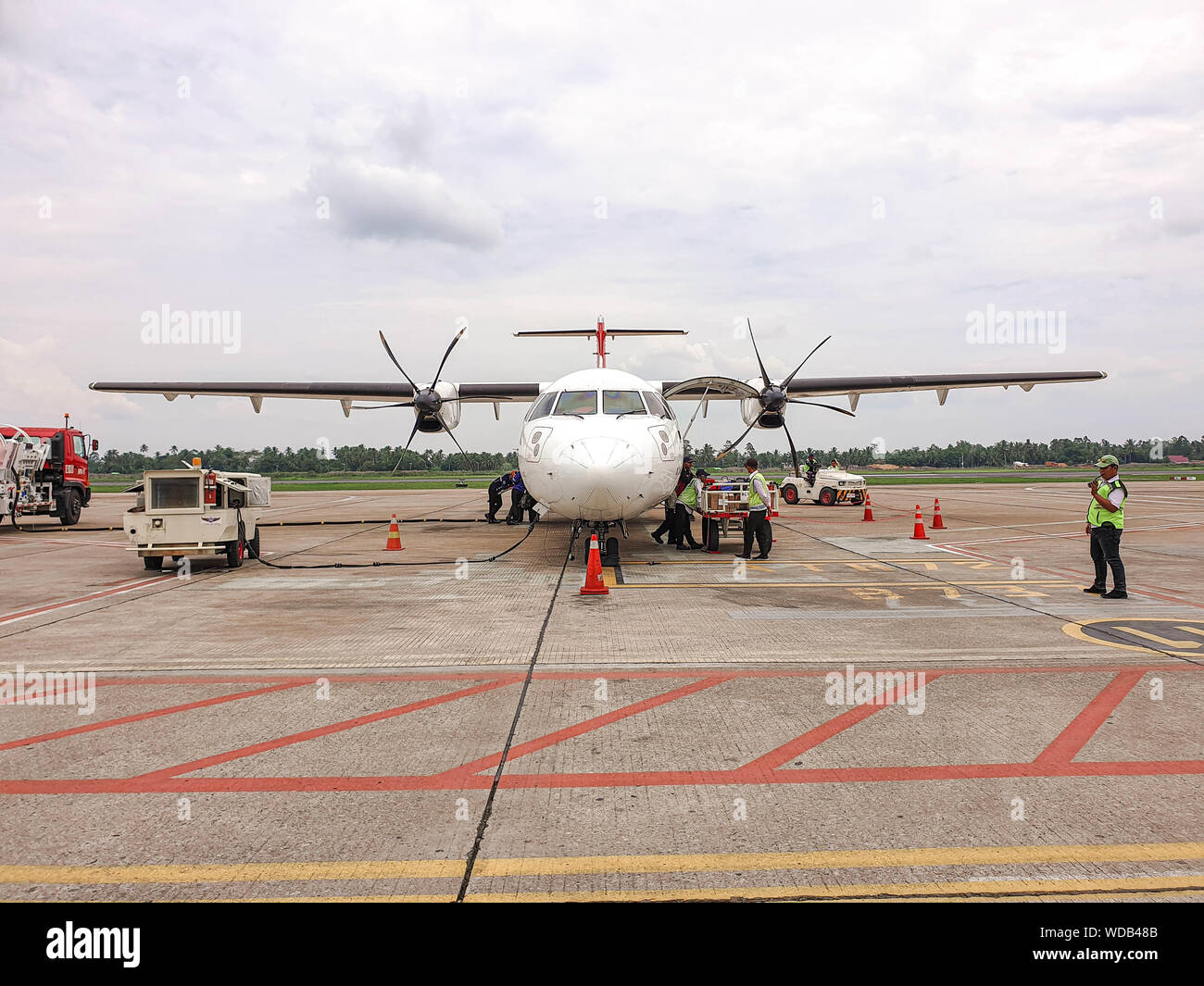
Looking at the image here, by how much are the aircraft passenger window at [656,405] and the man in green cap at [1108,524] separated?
20.2ft

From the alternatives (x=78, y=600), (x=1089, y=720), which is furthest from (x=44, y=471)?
(x=1089, y=720)

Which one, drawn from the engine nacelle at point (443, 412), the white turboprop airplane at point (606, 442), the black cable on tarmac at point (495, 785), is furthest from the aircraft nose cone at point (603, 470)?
the engine nacelle at point (443, 412)

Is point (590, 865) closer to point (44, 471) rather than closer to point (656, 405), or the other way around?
point (656, 405)

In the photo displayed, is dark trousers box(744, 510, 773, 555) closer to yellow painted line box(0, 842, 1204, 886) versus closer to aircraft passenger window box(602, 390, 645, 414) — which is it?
aircraft passenger window box(602, 390, 645, 414)

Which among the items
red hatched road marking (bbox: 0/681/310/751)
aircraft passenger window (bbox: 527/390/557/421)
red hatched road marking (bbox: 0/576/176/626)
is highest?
aircraft passenger window (bbox: 527/390/557/421)

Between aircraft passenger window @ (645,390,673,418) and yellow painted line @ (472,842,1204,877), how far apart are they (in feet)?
30.4

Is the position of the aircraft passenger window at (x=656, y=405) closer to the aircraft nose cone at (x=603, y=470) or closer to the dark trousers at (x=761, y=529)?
the aircraft nose cone at (x=603, y=470)

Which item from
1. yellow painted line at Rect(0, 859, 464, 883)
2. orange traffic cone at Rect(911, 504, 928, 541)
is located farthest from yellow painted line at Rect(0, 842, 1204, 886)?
orange traffic cone at Rect(911, 504, 928, 541)

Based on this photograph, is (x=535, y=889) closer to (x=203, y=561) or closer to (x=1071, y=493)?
(x=203, y=561)

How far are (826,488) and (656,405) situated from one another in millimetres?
16191

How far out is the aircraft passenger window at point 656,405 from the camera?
12066mm

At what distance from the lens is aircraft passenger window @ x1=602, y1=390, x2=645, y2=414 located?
11500 millimetres

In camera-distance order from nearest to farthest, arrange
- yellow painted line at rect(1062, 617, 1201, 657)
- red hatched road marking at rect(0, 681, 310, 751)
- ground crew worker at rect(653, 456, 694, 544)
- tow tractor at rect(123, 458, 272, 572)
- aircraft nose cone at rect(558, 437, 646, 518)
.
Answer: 1. red hatched road marking at rect(0, 681, 310, 751)
2. yellow painted line at rect(1062, 617, 1201, 657)
3. aircraft nose cone at rect(558, 437, 646, 518)
4. tow tractor at rect(123, 458, 272, 572)
5. ground crew worker at rect(653, 456, 694, 544)
